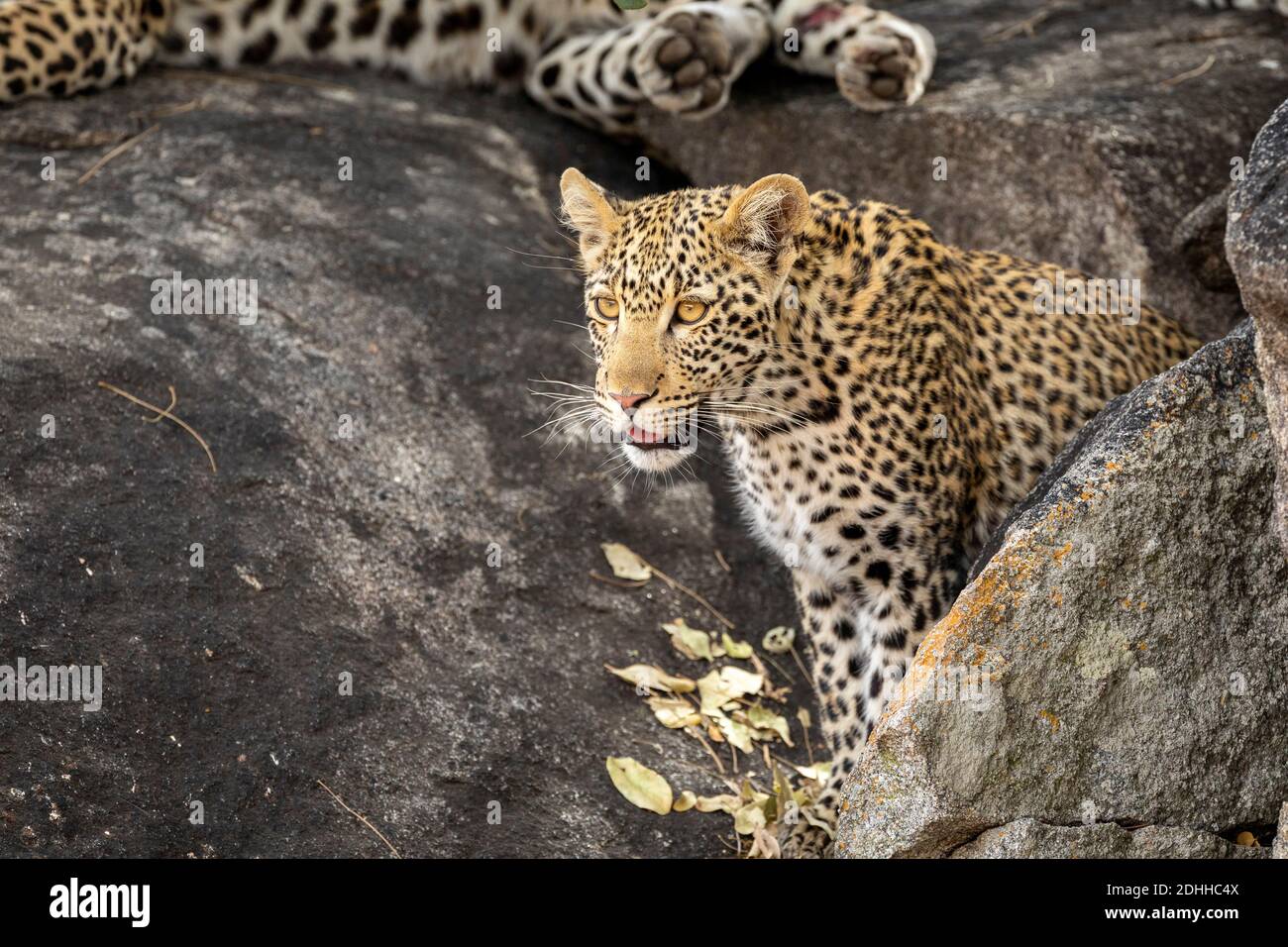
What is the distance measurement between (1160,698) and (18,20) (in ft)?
23.3

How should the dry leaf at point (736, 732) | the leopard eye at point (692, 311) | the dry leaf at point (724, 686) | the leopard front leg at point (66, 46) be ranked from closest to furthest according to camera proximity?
the leopard eye at point (692, 311) → the dry leaf at point (736, 732) → the dry leaf at point (724, 686) → the leopard front leg at point (66, 46)

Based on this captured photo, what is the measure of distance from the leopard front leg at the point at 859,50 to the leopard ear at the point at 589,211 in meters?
2.94

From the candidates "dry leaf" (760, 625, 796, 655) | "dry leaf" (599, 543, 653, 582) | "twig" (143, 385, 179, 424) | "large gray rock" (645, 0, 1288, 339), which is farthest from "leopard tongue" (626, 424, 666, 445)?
"large gray rock" (645, 0, 1288, 339)

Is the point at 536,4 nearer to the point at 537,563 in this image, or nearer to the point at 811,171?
the point at 811,171

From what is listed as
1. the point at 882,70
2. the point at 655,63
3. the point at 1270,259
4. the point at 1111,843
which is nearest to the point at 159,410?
the point at 655,63

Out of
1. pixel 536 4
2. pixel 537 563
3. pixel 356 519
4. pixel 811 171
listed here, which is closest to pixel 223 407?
pixel 356 519

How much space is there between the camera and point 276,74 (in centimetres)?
967

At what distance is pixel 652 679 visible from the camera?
6469mm

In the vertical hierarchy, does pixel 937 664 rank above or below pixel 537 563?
above

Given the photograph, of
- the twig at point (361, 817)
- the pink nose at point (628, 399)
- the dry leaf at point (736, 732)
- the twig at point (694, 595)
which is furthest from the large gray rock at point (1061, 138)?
the twig at point (361, 817)

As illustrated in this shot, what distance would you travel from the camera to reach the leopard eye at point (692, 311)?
540cm

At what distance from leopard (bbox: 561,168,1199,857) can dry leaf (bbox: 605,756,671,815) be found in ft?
1.58

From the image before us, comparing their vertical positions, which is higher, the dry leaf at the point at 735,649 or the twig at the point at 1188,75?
the twig at the point at 1188,75

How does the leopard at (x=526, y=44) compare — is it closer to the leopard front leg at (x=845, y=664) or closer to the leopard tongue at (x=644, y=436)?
the leopard front leg at (x=845, y=664)
